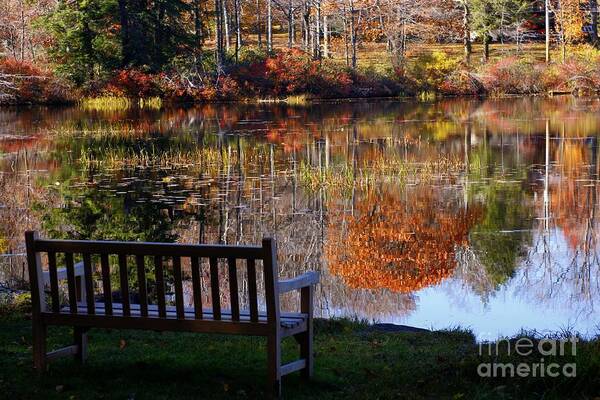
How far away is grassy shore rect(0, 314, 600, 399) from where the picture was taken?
19.9ft

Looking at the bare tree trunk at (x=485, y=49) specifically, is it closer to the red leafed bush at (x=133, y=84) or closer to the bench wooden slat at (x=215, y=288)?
the red leafed bush at (x=133, y=84)

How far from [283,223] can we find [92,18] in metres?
40.7

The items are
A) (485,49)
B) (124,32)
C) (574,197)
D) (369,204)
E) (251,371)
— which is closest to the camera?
(251,371)

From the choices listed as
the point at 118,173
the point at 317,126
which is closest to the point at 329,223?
the point at 118,173

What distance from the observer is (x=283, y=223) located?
15.9 meters

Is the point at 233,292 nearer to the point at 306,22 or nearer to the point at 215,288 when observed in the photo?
the point at 215,288

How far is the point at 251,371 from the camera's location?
22.1 ft

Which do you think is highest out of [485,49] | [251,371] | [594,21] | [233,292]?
[594,21]

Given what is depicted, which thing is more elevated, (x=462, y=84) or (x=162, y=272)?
(x=162, y=272)

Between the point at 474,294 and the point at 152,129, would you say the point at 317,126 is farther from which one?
the point at 474,294

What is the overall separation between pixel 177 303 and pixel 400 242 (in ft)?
27.3

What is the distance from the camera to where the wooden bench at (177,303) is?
6059mm

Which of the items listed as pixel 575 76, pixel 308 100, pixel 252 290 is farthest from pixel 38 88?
pixel 252 290

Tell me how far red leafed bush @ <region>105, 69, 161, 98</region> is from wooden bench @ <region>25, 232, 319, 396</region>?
48364 mm
